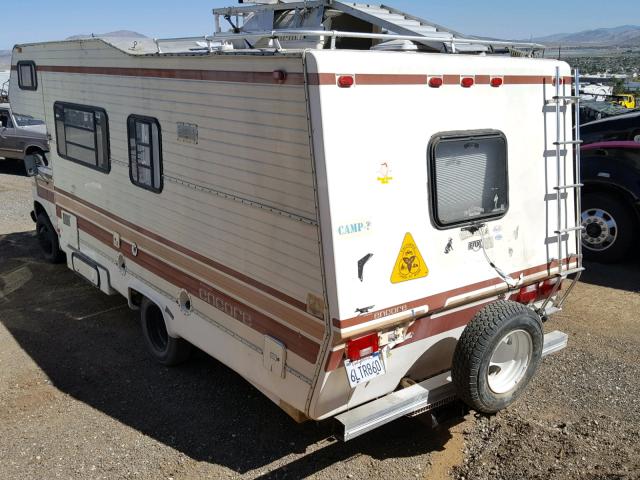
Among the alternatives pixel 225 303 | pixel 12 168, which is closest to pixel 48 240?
pixel 225 303

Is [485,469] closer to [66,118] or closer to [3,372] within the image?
[3,372]

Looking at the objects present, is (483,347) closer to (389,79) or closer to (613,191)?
(389,79)

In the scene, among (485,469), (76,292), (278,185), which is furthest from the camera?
(76,292)

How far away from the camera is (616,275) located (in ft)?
26.8

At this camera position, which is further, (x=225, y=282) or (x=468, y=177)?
(x=225, y=282)

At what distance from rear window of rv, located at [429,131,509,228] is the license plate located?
96 centimetres

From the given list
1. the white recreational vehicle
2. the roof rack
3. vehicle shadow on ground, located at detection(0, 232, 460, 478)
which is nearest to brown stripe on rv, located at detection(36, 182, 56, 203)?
vehicle shadow on ground, located at detection(0, 232, 460, 478)

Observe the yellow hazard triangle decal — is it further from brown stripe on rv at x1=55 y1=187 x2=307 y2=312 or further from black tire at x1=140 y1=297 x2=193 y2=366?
black tire at x1=140 y1=297 x2=193 y2=366

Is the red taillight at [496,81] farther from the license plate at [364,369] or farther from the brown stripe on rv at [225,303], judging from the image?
the brown stripe on rv at [225,303]

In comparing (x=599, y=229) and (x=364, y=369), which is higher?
(x=364, y=369)

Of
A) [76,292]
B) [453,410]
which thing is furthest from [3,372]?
[453,410]

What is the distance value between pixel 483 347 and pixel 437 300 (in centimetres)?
41

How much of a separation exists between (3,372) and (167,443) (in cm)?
210

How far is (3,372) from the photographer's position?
591cm
